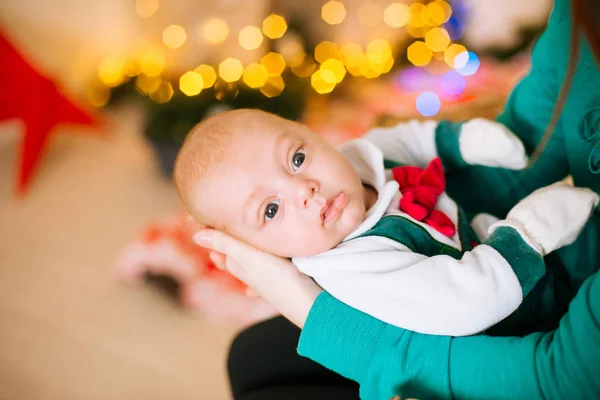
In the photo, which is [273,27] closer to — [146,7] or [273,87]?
[273,87]

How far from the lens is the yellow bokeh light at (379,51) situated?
7.86 feet

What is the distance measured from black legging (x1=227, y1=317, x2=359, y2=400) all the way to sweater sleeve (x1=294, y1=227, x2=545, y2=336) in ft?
0.77

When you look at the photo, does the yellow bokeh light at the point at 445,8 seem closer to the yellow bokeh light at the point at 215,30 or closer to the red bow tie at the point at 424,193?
the yellow bokeh light at the point at 215,30

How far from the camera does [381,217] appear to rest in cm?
88

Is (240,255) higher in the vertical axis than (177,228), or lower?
higher

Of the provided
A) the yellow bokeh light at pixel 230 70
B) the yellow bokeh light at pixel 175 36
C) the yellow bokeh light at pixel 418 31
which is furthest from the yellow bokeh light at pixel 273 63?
the yellow bokeh light at pixel 418 31

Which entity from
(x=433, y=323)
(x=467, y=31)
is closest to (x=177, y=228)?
(x=433, y=323)

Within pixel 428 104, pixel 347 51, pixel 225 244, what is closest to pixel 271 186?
pixel 225 244

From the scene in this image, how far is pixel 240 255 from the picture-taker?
880mm

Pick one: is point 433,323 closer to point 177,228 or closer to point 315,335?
point 315,335

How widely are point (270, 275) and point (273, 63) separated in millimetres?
1572

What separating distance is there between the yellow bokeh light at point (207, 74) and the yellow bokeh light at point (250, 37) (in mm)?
214

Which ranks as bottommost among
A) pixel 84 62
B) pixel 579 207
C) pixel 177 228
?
pixel 177 228

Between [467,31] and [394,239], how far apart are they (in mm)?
1915
